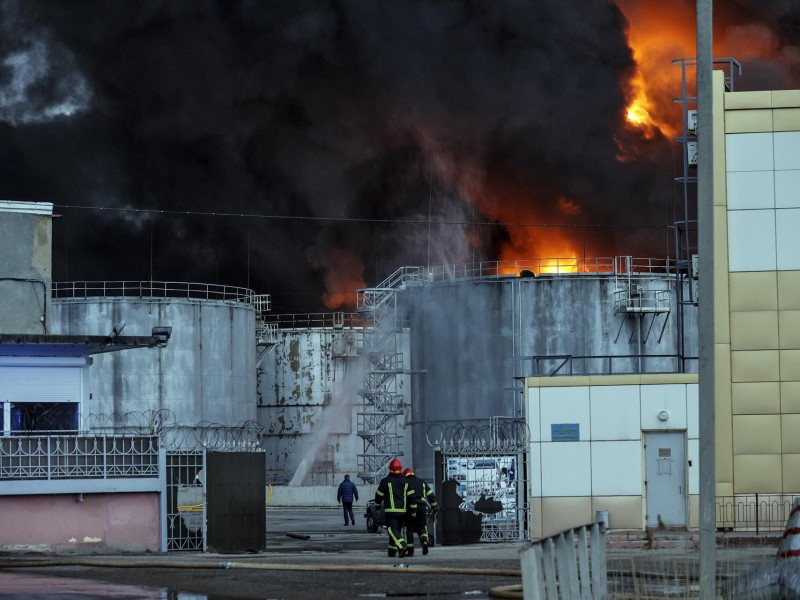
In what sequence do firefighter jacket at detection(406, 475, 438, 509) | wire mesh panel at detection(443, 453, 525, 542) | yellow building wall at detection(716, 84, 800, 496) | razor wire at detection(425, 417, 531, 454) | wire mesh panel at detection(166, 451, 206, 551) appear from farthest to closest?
1. yellow building wall at detection(716, 84, 800, 496)
2. razor wire at detection(425, 417, 531, 454)
3. wire mesh panel at detection(443, 453, 525, 542)
4. wire mesh panel at detection(166, 451, 206, 551)
5. firefighter jacket at detection(406, 475, 438, 509)

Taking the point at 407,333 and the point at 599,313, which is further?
the point at 407,333

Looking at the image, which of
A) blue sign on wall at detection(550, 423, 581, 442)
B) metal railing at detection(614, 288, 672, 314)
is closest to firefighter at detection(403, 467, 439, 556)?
blue sign on wall at detection(550, 423, 581, 442)

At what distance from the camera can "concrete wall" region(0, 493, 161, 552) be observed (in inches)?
1059

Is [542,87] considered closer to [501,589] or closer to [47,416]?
[47,416]

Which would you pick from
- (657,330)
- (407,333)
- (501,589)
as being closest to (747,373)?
(657,330)

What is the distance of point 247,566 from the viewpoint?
2212 centimetres

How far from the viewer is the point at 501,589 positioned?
17359 mm

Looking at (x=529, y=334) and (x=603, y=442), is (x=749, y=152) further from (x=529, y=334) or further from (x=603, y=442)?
(x=529, y=334)

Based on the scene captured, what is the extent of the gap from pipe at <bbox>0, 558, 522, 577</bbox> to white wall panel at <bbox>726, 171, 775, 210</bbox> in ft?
54.4

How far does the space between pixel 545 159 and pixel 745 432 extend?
37.3m

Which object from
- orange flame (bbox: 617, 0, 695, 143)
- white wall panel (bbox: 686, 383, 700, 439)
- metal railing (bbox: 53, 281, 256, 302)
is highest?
orange flame (bbox: 617, 0, 695, 143)

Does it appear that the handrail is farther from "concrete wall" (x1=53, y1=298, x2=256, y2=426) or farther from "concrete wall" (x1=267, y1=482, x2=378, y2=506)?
"concrete wall" (x1=267, y1=482, x2=378, y2=506)

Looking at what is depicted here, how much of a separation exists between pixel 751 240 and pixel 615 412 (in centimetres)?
550

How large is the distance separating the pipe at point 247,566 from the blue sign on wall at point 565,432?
13101mm
